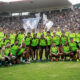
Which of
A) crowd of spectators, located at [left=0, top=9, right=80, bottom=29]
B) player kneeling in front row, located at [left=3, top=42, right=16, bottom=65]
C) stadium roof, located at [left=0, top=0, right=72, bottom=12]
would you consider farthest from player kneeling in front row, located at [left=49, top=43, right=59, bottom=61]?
stadium roof, located at [left=0, top=0, right=72, bottom=12]

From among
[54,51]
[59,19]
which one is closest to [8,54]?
[54,51]

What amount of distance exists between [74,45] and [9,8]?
1105 inches

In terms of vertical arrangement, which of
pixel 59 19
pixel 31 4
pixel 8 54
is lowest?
pixel 8 54

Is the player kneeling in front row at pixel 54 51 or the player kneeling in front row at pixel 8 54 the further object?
the player kneeling in front row at pixel 54 51

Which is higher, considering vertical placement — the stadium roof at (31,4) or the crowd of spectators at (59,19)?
the stadium roof at (31,4)

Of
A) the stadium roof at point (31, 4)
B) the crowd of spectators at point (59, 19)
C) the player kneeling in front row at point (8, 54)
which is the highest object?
the stadium roof at point (31, 4)

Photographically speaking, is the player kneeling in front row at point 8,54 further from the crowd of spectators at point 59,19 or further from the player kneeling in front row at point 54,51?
the crowd of spectators at point 59,19

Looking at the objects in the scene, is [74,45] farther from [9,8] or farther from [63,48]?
[9,8]

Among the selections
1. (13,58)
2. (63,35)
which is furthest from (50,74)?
(63,35)

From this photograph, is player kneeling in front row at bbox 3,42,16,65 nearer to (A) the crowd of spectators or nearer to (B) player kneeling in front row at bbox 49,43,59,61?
(B) player kneeling in front row at bbox 49,43,59,61

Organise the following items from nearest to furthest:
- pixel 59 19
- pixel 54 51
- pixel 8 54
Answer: pixel 8 54
pixel 54 51
pixel 59 19

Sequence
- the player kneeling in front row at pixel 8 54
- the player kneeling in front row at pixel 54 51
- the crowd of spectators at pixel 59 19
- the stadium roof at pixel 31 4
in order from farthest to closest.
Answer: the stadium roof at pixel 31 4 < the crowd of spectators at pixel 59 19 < the player kneeling in front row at pixel 54 51 < the player kneeling in front row at pixel 8 54

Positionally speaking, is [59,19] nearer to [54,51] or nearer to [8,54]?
[54,51]

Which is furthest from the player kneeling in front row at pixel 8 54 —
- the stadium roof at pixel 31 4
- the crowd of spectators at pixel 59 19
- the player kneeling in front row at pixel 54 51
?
the stadium roof at pixel 31 4
